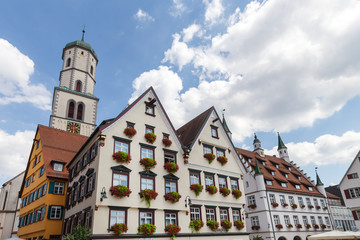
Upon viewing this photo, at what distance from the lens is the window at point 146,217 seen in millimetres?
23127

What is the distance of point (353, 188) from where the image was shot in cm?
4909

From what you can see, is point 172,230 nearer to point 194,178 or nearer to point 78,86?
point 194,178

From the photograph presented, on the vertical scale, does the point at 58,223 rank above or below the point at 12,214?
below

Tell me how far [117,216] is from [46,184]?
1371cm

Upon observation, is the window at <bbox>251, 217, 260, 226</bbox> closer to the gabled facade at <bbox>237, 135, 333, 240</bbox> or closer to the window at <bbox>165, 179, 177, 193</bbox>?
the gabled facade at <bbox>237, 135, 333, 240</bbox>

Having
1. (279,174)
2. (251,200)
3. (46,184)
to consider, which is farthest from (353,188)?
(46,184)

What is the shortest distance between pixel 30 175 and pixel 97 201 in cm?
2282

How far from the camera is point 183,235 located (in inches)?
981

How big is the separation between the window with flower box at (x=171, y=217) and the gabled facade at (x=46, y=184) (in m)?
13.0

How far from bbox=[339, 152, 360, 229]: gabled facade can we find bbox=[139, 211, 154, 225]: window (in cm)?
4209

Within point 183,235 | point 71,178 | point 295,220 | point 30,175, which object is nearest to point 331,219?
point 295,220

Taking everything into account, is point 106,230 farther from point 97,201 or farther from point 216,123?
point 216,123

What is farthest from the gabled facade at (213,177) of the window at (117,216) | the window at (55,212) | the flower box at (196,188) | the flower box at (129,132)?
the window at (55,212)

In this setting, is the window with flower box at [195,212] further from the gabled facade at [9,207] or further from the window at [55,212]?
the gabled facade at [9,207]
